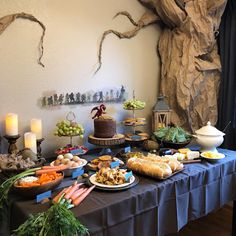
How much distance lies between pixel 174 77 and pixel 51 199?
1667 mm

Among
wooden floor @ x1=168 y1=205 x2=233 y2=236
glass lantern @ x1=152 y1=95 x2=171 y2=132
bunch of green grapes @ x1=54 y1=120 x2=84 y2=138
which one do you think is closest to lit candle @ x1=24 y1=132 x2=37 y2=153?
bunch of green grapes @ x1=54 y1=120 x2=84 y2=138

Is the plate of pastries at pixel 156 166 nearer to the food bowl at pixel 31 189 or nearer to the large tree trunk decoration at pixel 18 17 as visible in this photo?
the food bowl at pixel 31 189

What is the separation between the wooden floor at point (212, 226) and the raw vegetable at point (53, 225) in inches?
59.7

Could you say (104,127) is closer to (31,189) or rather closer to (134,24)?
(31,189)

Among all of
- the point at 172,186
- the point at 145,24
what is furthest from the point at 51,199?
the point at 145,24

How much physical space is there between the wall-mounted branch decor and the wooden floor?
1.29 meters

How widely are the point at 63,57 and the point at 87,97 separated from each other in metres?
→ 0.37

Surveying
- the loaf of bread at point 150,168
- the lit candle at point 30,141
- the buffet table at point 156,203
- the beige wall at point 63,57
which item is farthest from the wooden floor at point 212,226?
the lit candle at point 30,141

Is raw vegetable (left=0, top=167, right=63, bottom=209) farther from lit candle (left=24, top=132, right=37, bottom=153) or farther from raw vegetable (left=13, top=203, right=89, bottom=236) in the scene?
lit candle (left=24, top=132, right=37, bottom=153)

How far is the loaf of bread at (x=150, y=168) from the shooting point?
1482 millimetres

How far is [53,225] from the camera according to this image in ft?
3.27

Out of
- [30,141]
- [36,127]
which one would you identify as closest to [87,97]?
[36,127]

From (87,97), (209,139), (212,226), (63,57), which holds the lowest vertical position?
(212,226)

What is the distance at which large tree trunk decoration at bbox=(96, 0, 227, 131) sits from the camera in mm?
2314
